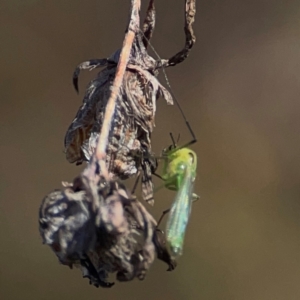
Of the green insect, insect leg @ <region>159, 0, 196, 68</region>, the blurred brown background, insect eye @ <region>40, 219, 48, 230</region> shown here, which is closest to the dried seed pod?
insect eye @ <region>40, 219, 48, 230</region>

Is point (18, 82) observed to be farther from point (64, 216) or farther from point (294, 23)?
point (64, 216)

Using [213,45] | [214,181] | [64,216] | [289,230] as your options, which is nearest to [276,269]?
[289,230]

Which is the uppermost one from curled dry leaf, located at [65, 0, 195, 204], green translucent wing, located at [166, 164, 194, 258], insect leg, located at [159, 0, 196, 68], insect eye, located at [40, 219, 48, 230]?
insect leg, located at [159, 0, 196, 68]

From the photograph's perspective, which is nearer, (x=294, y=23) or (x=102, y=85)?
(x=102, y=85)

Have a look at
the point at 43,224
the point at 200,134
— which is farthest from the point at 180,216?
the point at 200,134

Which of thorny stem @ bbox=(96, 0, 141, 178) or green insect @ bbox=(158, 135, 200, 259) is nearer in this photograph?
thorny stem @ bbox=(96, 0, 141, 178)

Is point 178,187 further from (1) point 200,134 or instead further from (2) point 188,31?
(1) point 200,134

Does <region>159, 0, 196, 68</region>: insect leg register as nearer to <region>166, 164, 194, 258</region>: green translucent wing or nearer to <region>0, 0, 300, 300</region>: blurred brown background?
<region>166, 164, 194, 258</region>: green translucent wing
